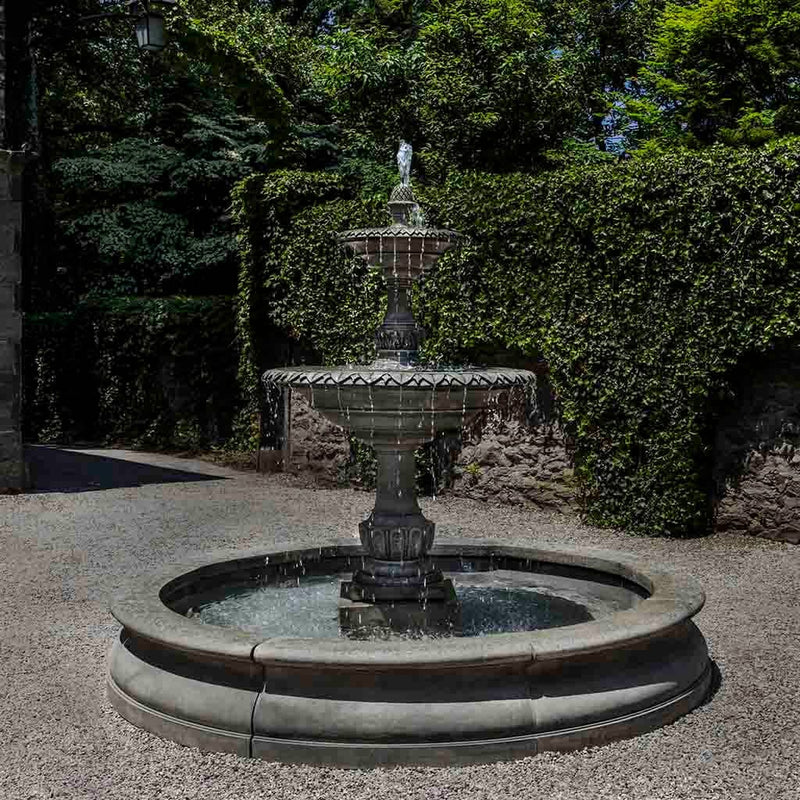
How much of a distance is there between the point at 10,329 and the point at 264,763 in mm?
8946

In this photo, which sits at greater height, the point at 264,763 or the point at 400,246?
the point at 400,246

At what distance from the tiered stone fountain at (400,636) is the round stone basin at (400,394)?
1 centimetres

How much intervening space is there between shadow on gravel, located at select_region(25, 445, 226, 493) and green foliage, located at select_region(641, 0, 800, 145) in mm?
8958

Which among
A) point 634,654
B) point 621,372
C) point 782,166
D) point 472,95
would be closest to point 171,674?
point 634,654

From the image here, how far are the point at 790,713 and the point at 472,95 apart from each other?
13.0 m

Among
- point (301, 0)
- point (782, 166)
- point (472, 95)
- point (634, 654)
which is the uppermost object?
point (301, 0)

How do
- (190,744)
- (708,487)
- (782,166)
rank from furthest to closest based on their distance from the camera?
(708,487) < (782,166) < (190,744)

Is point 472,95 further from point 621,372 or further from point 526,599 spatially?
point 526,599

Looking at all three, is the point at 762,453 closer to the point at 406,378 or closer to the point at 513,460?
the point at 513,460

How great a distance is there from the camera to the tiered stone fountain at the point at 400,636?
3.96 metres

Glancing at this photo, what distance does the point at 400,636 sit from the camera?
5078mm

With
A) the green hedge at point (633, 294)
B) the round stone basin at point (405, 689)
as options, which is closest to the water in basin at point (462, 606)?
the round stone basin at point (405, 689)

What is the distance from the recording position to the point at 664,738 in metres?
4.24

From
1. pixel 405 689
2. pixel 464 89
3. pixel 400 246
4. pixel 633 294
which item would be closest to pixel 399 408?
pixel 400 246
